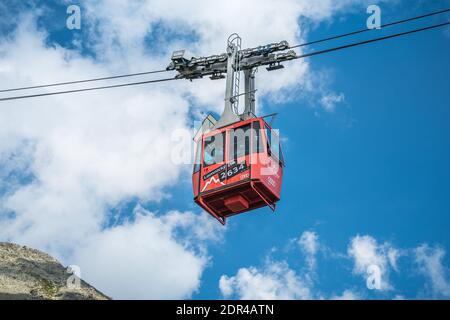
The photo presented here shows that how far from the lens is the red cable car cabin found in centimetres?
2248

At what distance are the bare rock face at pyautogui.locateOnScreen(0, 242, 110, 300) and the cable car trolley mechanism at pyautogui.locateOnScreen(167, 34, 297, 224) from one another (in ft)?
15.5

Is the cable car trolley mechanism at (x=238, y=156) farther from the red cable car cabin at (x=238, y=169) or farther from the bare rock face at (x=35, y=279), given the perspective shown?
the bare rock face at (x=35, y=279)

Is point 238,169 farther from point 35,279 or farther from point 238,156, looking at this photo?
point 35,279

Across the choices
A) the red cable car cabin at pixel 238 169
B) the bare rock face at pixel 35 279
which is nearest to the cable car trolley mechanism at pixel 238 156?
the red cable car cabin at pixel 238 169

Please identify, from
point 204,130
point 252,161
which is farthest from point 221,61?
point 252,161

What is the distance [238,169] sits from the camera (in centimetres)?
2250

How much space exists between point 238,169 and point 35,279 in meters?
7.37

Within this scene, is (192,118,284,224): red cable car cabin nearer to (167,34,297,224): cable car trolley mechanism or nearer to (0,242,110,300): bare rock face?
(167,34,297,224): cable car trolley mechanism

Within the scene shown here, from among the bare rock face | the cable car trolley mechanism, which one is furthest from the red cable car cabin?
the bare rock face

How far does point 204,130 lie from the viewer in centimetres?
2481
